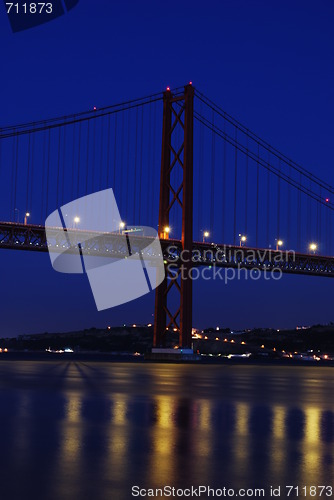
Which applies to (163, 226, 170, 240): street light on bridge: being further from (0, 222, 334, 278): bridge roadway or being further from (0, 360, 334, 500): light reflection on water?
(0, 360, 334, 500): light reflection on water

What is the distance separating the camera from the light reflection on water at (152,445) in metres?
7.59

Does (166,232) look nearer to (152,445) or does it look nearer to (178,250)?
(178,250)

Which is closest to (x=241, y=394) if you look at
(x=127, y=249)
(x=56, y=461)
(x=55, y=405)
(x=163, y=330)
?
(x=55, y=405)

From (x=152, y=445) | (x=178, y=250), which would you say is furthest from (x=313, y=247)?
(x=152, y=445)

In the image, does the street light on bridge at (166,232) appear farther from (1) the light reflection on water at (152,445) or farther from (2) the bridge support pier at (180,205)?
(1) the light reflection on water at (152,445)

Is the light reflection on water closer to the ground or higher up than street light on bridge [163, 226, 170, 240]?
closer to the ground

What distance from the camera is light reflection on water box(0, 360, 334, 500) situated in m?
7.59

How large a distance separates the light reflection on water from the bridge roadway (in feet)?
131

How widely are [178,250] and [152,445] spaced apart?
49.6m

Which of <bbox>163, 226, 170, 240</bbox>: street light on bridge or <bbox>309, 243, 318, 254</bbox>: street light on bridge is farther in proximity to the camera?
<bbox>309, 243, 318, 254</bbox>: street light on bridge

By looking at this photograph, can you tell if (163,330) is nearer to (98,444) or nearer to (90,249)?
(90,249)

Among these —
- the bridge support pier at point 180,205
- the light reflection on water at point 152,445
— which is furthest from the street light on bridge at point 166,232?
the light reflection on water at point 152,445

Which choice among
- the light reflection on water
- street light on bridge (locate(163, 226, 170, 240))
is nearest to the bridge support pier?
street light on bridge (locate(163, 226, 170, 240))

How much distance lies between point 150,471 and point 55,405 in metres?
7.19
